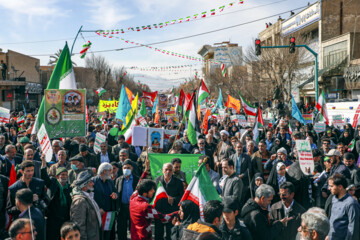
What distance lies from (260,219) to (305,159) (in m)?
3.30

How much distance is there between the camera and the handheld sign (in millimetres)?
7289

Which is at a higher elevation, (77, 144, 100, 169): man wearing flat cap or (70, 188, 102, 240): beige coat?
(77, 144, 100, 169): man wearing flat cap

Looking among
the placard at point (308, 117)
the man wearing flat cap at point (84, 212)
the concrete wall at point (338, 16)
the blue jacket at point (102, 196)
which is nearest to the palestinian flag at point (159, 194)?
the blue jacket at point (102, 196)

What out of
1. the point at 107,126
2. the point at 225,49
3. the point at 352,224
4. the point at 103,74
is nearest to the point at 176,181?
the point at 352,224

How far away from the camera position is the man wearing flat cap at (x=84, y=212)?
476 centimetres

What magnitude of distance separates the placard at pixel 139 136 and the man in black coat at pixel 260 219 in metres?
4.43

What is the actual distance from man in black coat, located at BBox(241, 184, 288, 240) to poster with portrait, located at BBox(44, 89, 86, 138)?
507 cm

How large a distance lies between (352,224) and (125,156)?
4857 millimetres

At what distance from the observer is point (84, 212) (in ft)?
15.7

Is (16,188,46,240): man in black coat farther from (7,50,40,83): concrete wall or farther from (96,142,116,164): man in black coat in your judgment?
(7,50,40,83): concrete wall

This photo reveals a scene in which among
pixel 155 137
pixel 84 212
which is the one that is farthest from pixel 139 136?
pixel 84 212

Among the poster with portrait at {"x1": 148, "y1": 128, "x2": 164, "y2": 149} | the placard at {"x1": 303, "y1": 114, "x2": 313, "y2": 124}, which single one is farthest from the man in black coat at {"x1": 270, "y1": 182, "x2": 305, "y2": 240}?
the placard at {"x1": 303, "y1": 114, "x2": 313, "y2": 124}

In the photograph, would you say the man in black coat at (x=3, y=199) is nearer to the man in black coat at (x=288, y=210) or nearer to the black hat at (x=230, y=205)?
the black hat at (x=230, y=205)

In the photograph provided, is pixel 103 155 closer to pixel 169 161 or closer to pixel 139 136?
pixel 139 136
